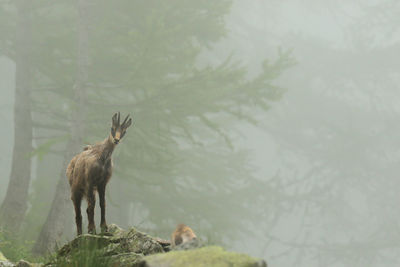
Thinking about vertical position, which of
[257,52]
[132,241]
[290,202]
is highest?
[257,52]

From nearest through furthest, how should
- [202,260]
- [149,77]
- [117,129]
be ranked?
[202,260], [117,129], [149,77]

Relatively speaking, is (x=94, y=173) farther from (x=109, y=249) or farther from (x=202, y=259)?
(x=202, y=259)

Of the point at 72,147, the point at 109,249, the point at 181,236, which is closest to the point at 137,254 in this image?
the point at 109,249

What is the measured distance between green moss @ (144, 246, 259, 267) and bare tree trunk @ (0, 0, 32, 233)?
9296 millimetres

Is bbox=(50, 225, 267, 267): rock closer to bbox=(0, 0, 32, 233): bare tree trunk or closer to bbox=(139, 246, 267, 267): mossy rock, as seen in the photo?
bbox=(139, 246, 267, 267): mossy rock

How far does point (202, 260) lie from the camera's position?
2.62 m

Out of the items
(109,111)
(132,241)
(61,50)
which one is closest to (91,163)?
(132,241)

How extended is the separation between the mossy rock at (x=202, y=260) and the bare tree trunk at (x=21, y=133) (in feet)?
30.5

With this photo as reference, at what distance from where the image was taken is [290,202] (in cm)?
2383

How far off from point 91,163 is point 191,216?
14.2 meters

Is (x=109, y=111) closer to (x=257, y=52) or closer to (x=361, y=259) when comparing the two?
(x=257, y=52)

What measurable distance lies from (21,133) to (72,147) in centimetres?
301

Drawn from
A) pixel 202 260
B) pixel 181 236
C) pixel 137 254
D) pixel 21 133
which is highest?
pixel 21 133

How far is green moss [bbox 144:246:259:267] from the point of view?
2.55 m
